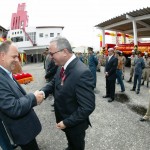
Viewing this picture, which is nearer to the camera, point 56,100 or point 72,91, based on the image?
point 72,91

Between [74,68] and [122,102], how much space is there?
580 cm

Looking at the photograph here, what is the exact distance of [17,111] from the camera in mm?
2139

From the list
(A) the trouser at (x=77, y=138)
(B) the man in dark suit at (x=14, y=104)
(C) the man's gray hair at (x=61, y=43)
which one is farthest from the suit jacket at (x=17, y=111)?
(C) the man's gray hair at (x=61, y=43)

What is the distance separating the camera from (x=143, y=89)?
416 inches

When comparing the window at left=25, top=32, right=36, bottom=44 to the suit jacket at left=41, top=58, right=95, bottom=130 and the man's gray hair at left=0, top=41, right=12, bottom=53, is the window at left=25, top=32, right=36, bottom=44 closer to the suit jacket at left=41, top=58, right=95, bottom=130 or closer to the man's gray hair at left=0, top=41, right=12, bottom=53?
the suit jacket at left=41, top=58, right=95, bottom=130

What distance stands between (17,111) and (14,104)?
7cm

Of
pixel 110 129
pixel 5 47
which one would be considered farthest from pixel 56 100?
pixel 110 129

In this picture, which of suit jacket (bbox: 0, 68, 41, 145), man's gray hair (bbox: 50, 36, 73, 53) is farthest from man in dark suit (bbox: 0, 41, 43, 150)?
man's gray hair (bbox: 50, 36, 73, 53)

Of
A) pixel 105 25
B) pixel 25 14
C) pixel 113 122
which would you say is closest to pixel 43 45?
pixel 25 14

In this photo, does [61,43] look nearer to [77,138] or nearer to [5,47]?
[5,47]

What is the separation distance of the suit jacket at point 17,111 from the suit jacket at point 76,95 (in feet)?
1.26

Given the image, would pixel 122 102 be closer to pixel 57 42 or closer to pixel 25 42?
pixel 57 42

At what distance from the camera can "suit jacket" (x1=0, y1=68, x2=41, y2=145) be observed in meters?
2.14

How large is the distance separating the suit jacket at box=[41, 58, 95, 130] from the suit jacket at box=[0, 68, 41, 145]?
38 cm
